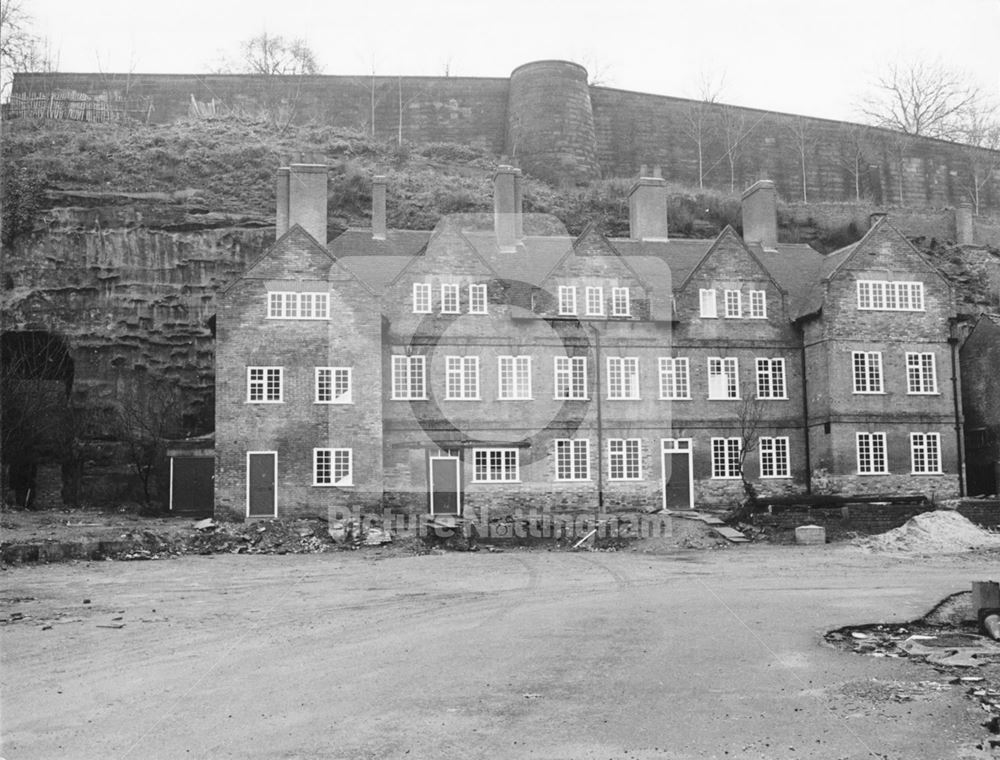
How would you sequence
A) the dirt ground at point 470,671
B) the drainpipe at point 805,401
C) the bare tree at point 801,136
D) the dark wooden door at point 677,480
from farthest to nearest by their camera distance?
the bare tree at point 801,136, the drainpipe at point 805,401, the dark wooden door at point 677,480, the dirt ground at point 470,671

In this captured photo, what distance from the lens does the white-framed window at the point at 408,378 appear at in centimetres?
3762

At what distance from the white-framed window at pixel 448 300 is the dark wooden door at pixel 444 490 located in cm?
519

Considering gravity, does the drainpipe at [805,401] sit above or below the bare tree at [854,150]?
below

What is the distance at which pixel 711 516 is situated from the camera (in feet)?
118

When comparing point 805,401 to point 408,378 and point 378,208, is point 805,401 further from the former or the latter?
point 378,208

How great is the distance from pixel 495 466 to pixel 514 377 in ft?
10.4

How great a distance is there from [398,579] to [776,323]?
71.2 feet

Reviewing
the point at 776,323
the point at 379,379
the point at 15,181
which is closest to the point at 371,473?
the point at 379,379

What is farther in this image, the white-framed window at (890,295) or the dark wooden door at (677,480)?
the white-framed window at (890,295)

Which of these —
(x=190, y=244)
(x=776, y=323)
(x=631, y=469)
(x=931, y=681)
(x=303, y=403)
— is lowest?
(x=931, y=681)

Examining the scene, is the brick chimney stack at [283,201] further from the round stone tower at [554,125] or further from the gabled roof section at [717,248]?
the round stone tower at [554,125]

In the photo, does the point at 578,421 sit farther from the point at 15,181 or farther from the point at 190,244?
the point at 15,181

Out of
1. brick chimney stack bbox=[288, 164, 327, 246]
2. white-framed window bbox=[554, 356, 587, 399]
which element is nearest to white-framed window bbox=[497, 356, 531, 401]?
white-framed window bbox=[554, 356, 587, 399]

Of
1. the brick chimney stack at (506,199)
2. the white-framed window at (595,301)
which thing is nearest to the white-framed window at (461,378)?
the white-framed window at (595,301)
